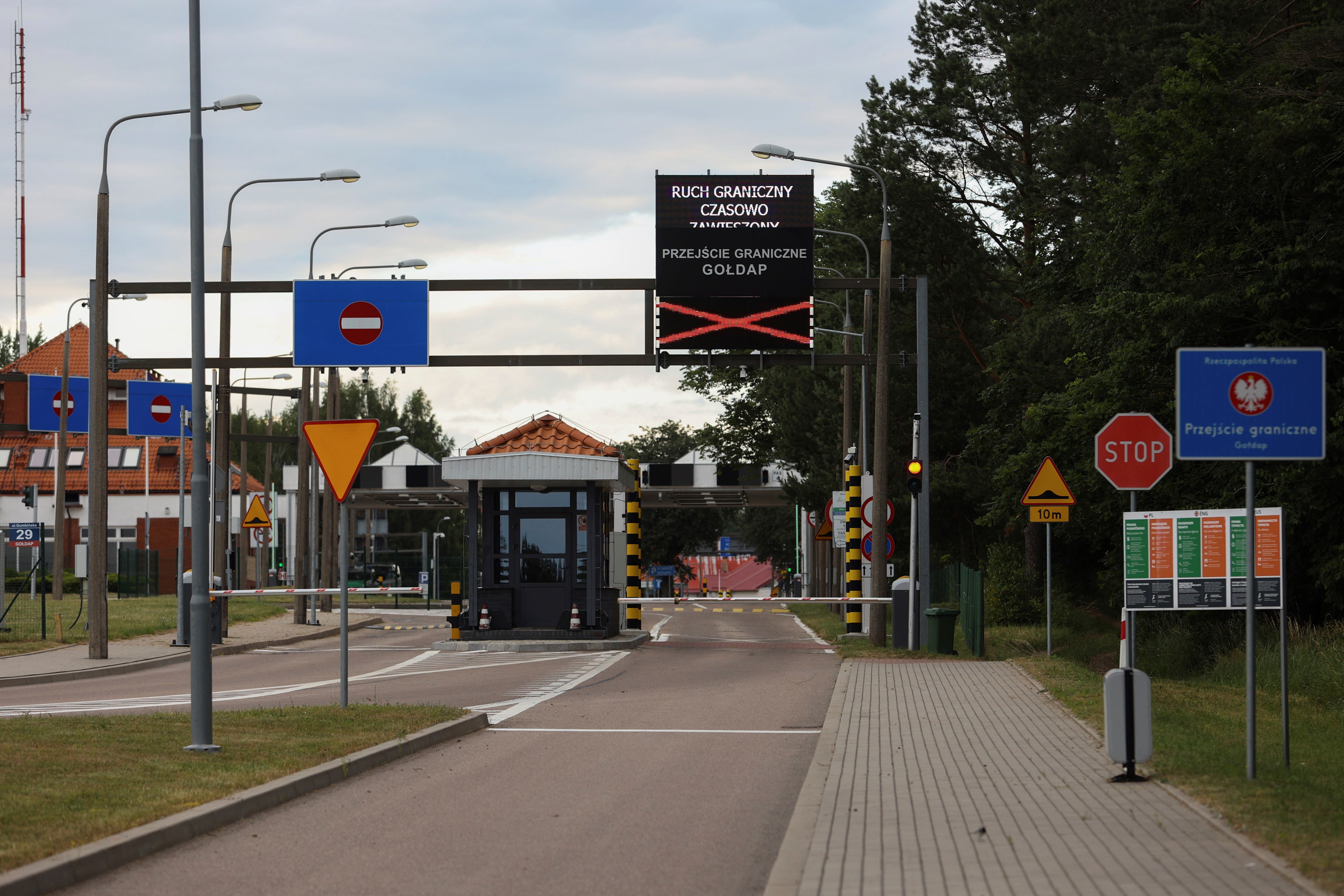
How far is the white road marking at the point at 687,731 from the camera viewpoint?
14.3 meters

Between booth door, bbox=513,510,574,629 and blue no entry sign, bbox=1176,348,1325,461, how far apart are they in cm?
1855

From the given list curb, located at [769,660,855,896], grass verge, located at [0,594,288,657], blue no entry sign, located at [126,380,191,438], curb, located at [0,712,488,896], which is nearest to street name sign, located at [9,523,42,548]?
grass verge, located at [0,594,288,657]

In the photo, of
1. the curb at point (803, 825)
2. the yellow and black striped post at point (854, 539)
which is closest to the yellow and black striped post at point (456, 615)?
the yellow and black striped post at point (854, 539)

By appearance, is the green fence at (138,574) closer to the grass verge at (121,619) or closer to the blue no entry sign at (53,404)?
the grass verge at (121,619)

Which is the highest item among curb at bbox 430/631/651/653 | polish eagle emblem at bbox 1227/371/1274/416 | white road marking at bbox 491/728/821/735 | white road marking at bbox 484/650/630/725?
polish eagle emblem at bbox 1227/371/1274/416

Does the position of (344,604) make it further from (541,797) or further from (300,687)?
(541,797)

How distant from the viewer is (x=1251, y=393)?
10141mm

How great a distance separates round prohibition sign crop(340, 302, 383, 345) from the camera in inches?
976

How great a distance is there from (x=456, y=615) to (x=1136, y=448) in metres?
14.7

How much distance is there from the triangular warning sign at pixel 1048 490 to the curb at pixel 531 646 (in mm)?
8611

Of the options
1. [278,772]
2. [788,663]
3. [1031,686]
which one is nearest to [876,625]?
[788,663]

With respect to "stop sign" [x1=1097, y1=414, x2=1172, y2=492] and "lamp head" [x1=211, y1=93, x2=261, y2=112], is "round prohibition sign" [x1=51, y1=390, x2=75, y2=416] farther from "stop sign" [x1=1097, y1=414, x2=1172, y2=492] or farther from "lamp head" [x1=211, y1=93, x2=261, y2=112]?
"stop sign" [x1=1097, y1=414, x2=1172, y2=492]

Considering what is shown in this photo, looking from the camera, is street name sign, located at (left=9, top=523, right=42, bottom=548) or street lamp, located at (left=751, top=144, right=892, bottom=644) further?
street name sign, located at (left=9, top=523, right=42, bottom=548)

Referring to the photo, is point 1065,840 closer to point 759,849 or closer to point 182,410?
point 759,849
